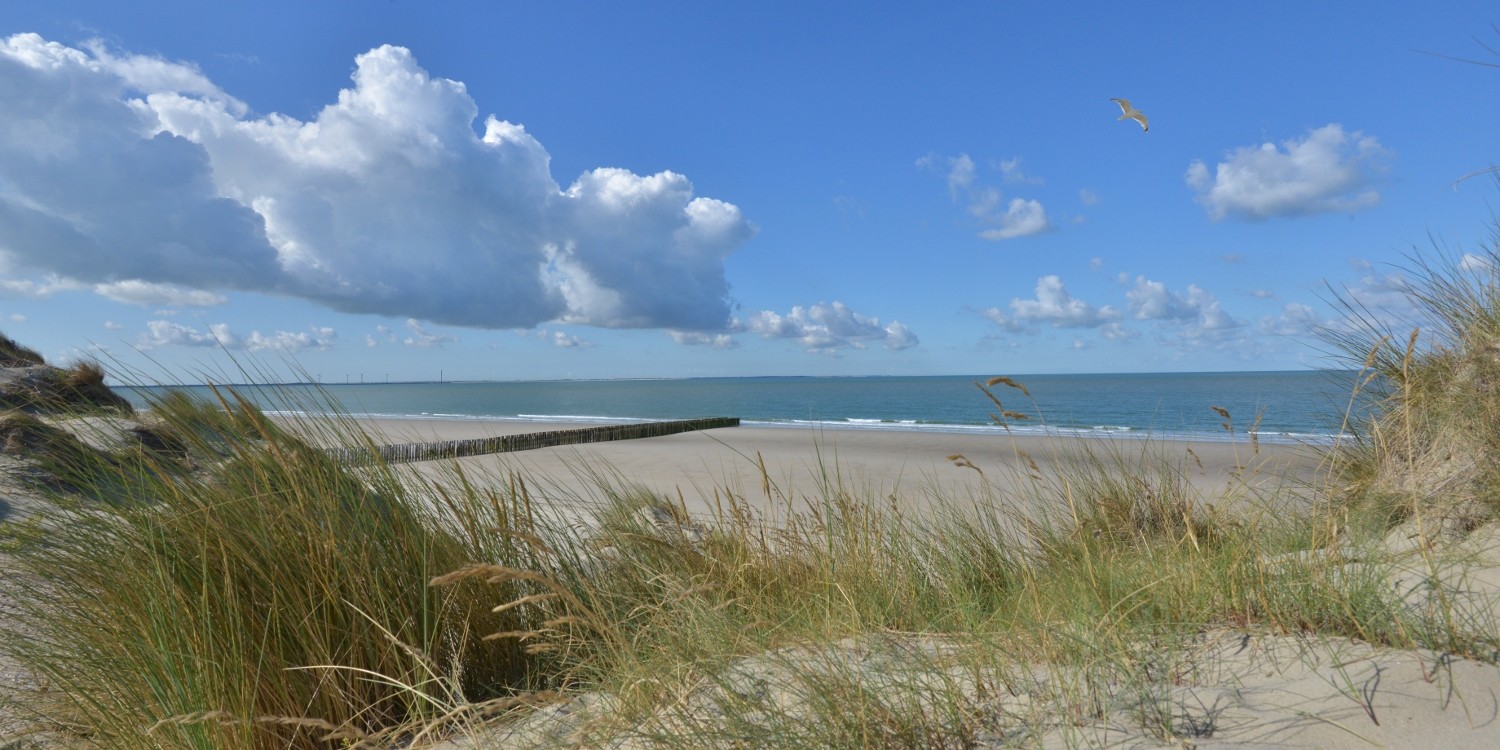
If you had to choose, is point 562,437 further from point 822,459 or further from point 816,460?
point 822,459

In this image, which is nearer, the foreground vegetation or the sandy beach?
the foreground vegetation

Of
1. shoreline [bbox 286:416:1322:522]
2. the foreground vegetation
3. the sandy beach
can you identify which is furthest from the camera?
the sandy beach

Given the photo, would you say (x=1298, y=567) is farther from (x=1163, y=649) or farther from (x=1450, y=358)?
(x=1450, y=358)

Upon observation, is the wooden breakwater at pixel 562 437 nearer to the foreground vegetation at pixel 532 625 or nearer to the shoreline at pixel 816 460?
the shoreline at pixel 816 460

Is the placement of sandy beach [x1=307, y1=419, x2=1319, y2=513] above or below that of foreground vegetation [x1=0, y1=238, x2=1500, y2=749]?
below

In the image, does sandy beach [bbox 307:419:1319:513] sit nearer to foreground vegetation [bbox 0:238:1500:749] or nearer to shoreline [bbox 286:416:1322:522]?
shoreline [bbox 286:416:1322:522]

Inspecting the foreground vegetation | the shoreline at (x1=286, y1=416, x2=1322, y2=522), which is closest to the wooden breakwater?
the shoreline at (x1=286, y1=416, x2=1322, y2=522)

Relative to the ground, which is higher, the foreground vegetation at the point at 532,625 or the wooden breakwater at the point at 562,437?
the foreground vegetation at the point at 532,625

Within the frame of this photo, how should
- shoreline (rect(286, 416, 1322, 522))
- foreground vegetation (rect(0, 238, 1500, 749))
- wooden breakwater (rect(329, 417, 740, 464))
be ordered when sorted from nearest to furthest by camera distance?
foreground vegetation (rect(0, 238, 1500, 749)) → shoreline (rect(286, 416, 1322, 522)) → wooden breakwater (rect(329, 417, 740, 464))

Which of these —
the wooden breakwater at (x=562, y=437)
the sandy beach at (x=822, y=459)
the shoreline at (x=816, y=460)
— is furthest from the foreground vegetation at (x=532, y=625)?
the wooden breakwater at (x=562, y=437)

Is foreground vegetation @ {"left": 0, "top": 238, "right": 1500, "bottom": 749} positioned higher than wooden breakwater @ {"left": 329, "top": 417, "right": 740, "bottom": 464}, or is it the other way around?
foreground vegetation @ {"left": 0, "top": 238, "right": 1500, "bottom": 749}

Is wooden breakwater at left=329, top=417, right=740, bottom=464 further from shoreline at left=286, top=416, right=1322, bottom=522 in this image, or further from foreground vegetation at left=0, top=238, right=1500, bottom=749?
foreground vegetation at left=0, top=238, right=1500, bottom=749

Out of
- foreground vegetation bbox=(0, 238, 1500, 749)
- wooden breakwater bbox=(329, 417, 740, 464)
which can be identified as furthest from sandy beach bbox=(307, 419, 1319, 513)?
foreground vegetation bbox=(0, 238, 1500, 749)

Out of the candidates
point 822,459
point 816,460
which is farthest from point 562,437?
point 822,459
